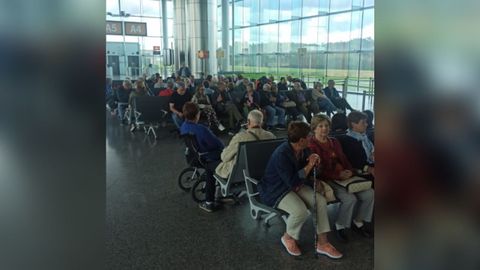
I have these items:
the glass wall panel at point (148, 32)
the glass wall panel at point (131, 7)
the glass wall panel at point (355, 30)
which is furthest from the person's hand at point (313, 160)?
the glass wall panel at point (131, 7)

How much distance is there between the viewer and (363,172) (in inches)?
154

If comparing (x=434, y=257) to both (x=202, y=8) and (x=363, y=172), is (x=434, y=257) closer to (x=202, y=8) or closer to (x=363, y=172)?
(x=363, y=172)

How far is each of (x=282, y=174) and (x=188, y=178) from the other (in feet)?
7.48

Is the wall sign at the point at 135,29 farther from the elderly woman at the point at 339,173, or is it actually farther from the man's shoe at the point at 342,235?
the man's shoe at the point at 342,235

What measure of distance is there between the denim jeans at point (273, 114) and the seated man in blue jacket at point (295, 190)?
6.42 meters

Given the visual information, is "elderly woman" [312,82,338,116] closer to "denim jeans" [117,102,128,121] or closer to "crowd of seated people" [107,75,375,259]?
"denim jeans" [117,102,128,121]

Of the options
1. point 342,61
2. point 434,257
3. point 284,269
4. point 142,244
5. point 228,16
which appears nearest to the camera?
point 434,257

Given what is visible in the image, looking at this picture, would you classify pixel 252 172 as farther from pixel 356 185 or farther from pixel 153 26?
pixel 153 26

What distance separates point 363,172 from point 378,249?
135 inches

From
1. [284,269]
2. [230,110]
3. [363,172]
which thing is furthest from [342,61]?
[284,269]

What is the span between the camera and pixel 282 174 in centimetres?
351

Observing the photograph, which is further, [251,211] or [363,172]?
[251,211]

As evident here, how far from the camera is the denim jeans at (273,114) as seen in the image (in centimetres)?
1008

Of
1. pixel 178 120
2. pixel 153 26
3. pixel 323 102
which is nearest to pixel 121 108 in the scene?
pixel 178 120
